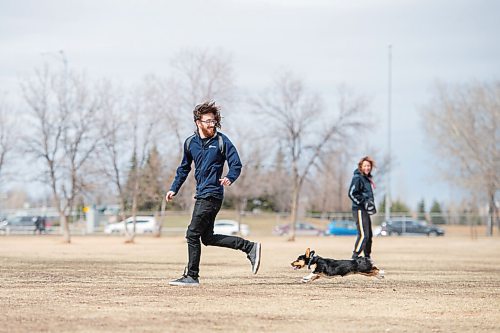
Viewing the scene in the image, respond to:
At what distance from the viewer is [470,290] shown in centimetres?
1070

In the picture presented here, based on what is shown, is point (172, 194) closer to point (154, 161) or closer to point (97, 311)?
point (97, 311)

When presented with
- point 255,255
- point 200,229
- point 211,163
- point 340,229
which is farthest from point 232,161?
point 340,229

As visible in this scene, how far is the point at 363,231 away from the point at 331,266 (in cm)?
339

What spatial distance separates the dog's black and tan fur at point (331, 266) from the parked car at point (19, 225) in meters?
54.0

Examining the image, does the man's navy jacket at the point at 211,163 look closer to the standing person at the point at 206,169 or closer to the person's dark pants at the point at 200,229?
the standing person at the point at 206,169

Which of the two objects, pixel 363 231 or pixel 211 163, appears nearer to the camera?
pixel 211 163

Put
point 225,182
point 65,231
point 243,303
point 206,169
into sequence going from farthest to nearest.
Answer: point 65,231 → point 206,169 → point 225,182 → point 243,303

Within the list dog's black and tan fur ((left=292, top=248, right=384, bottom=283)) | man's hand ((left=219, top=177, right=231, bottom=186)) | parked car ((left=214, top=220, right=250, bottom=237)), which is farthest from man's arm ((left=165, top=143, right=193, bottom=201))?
parked car ((left=214, top=220, right=250, bottom=237))

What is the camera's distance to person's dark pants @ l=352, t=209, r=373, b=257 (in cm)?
1464

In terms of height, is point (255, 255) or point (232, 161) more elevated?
point (232, 161)

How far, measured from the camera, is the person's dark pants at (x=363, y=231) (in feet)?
48.0

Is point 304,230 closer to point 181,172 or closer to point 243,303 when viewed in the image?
point 181,172

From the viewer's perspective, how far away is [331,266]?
11.4m

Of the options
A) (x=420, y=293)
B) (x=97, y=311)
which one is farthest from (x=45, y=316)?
(x=420, y=293)
